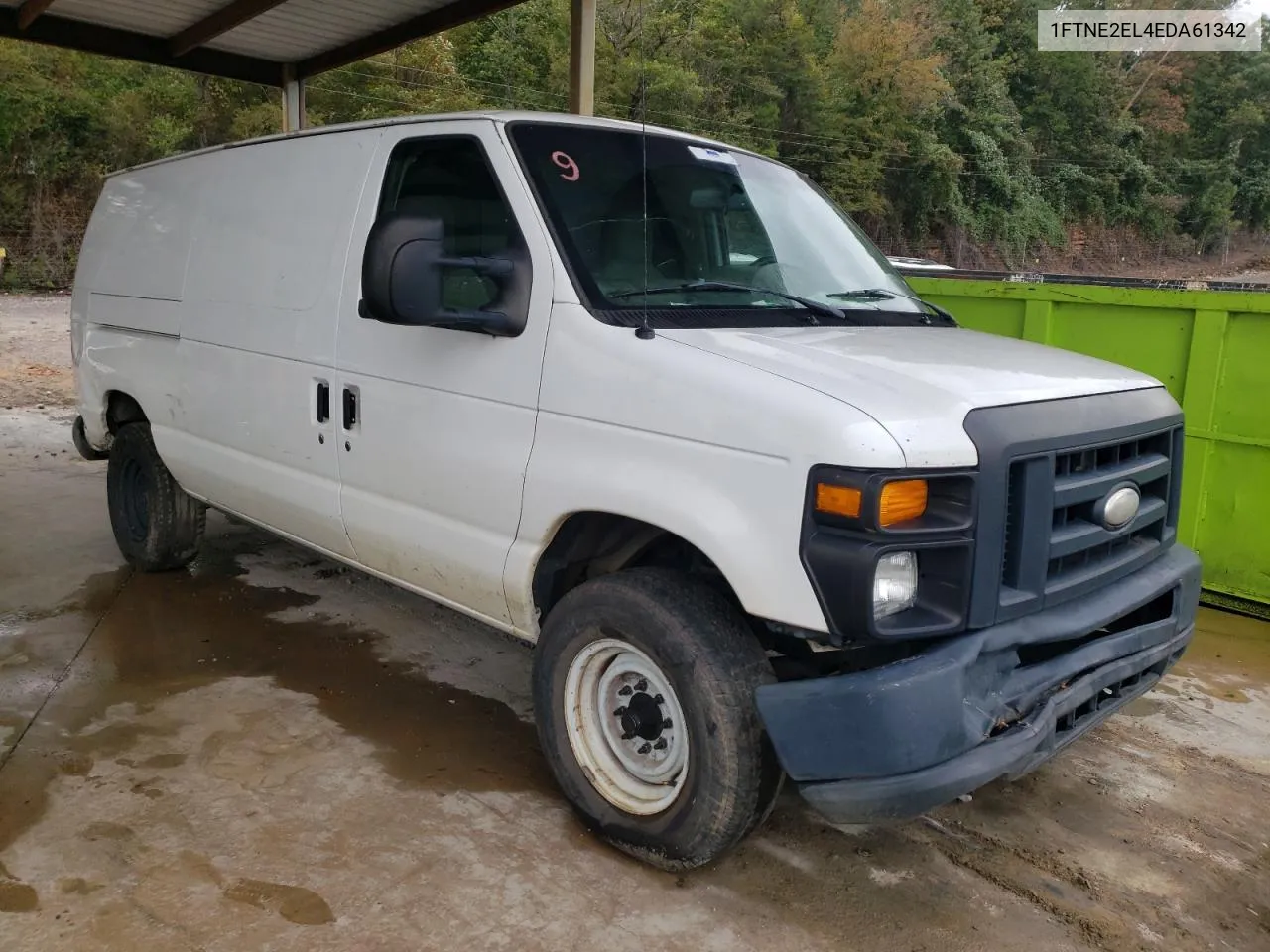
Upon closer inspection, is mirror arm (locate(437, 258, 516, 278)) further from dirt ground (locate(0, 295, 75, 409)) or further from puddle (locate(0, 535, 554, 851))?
dirt ground (locate(0, 295, 75, 409))

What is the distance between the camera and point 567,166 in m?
3.53

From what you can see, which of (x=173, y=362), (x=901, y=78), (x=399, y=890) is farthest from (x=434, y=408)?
(x=901, y=78)

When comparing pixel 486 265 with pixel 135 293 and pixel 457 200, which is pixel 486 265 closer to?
pixel 457 200

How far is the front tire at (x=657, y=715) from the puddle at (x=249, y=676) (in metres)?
0.47

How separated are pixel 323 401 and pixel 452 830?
5.71 feet

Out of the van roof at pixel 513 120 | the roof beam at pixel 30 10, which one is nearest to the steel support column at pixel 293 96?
the roof beam at pixel 30 10

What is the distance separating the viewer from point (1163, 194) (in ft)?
177

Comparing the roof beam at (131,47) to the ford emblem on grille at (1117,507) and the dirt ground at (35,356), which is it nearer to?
the dirt ground at (35,356)

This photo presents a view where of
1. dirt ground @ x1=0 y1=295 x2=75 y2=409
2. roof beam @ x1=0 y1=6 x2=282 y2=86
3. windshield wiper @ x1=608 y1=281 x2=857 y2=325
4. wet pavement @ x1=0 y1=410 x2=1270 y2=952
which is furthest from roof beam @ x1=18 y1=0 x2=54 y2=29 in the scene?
windshield wiper @ x1=608 y1=281 x2=857 y2=325

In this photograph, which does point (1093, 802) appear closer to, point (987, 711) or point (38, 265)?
point (987, 711)

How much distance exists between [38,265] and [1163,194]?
168 feet

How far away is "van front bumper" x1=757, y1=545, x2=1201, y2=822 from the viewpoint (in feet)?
8.44

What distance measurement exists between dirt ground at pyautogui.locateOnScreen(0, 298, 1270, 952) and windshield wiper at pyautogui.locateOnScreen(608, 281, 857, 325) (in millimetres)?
1708

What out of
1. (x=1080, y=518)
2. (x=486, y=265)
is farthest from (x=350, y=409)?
(x=1080, y=518)
